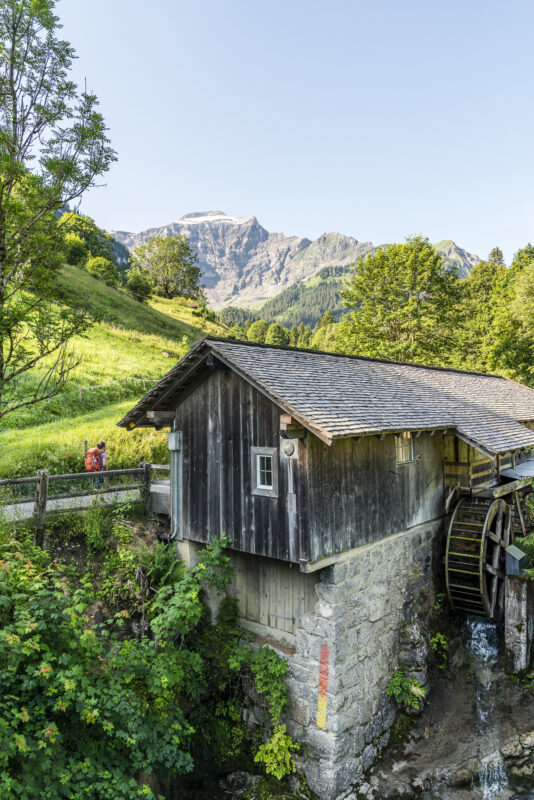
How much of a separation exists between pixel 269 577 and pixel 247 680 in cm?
224

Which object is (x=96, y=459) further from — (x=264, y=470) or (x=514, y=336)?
(x=514, y=336)

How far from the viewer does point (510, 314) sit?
26.5 metres

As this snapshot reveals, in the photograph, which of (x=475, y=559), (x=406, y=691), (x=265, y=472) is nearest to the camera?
(x=265, y=472)

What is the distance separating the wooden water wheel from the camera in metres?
10.2

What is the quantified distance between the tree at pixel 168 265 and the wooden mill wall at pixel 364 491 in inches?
2082

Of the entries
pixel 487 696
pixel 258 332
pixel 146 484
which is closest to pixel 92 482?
pixel 146 484

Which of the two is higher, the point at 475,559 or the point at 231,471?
the point at 231,471

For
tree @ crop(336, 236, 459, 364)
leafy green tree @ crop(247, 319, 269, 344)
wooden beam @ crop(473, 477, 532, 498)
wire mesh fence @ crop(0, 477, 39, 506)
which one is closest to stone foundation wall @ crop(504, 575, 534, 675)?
wooden beam @ crop(473, 477, 532, 498)

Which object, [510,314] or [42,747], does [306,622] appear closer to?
[42,747]

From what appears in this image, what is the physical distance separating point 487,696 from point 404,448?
553 cm

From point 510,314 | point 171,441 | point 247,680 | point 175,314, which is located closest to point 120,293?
point 175,314

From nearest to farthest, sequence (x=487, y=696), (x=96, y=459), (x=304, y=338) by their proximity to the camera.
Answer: (x=487, y=696)
(x=96, y=459)
(x=304, y=338)

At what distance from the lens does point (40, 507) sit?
9.16 metres

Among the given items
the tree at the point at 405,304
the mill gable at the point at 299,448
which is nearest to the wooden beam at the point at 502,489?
the mill gable at the point at 299,448
